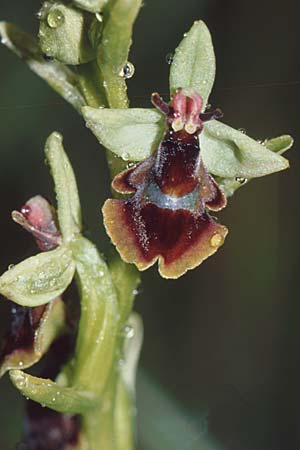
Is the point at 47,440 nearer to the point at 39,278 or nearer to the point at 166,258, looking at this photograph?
the point at 39,278

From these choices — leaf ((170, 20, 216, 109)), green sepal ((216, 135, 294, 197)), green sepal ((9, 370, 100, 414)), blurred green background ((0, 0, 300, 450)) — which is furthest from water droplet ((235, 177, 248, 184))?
blurred green background ((0, 0, 300, 450))

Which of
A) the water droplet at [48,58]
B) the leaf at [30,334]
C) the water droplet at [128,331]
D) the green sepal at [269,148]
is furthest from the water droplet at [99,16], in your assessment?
the water droplet at [128,331]

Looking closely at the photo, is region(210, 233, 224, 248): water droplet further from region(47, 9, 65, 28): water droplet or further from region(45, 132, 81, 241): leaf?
region(47, 9, 65, 28): water droplet

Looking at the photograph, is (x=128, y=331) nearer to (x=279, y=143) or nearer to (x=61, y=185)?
(x=61, y=185)

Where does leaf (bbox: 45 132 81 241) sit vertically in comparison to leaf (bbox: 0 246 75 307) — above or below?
above

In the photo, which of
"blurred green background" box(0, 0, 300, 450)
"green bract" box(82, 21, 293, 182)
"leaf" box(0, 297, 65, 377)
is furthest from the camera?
"blurred green background" box(0, 0, 300, 450)

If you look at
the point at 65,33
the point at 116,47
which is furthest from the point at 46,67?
the point at 116,47

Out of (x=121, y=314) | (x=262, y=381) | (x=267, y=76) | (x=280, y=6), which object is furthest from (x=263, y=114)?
(x=121, y=314)
